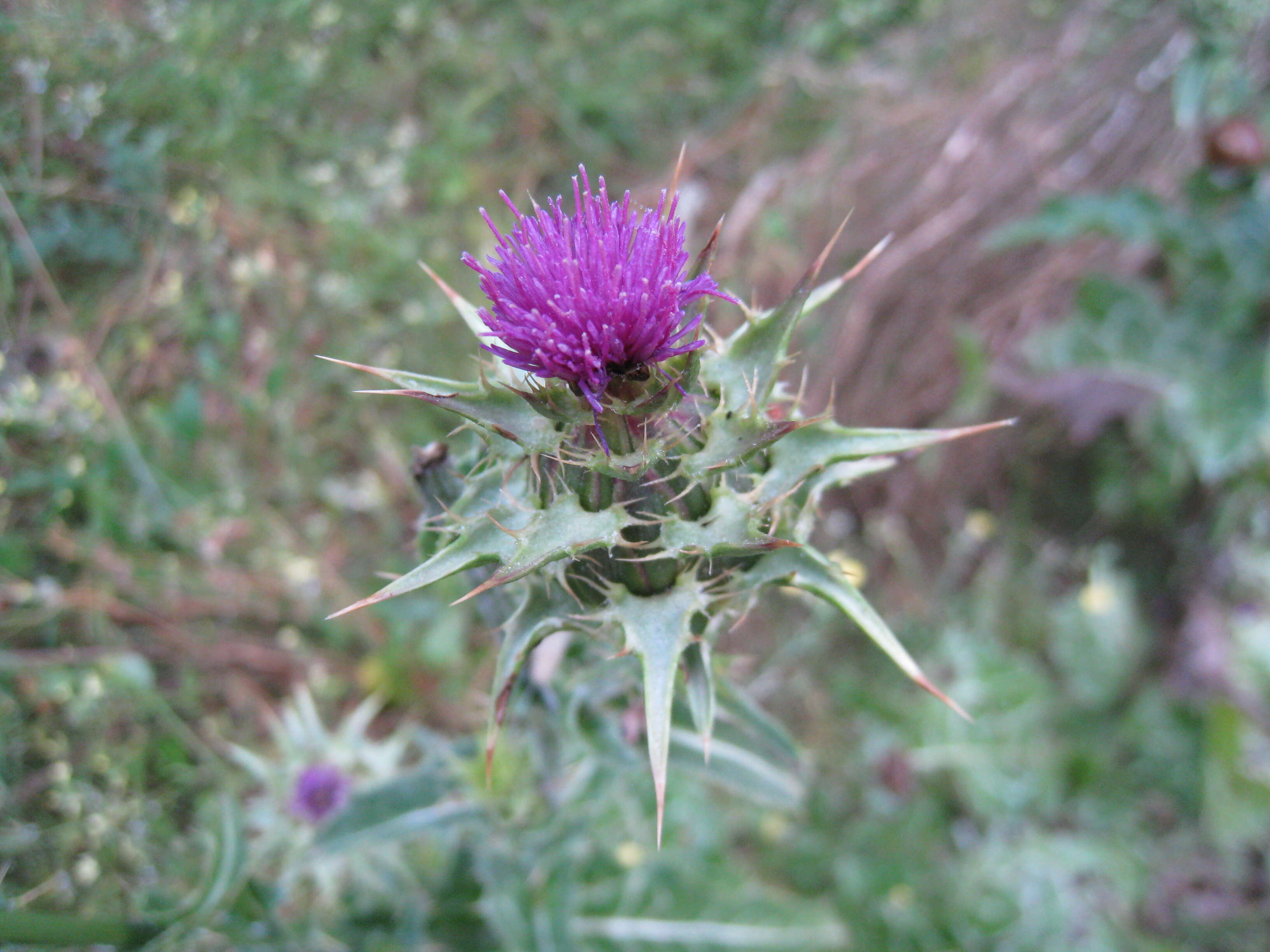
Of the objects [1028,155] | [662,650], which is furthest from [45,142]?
[1028,155]

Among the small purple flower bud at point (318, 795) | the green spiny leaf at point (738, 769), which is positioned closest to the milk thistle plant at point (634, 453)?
the green spiny leaf at point (738, 769)

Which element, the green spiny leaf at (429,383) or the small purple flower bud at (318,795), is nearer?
the green spiny leaf at (429,383)

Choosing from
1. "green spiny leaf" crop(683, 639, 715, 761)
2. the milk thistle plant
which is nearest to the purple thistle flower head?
the milk thistle plant

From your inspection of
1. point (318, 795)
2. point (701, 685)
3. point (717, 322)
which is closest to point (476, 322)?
point (701, 685)

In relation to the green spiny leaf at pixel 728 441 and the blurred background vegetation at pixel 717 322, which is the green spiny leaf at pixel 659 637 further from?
the blurred background vegetation at pixel 717 322

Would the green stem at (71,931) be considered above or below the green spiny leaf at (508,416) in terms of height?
below

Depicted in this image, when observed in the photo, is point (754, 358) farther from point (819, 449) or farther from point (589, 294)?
point (589, 294)

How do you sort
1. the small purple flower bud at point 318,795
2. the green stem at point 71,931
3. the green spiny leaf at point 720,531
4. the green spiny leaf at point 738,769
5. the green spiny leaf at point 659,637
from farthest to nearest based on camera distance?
the small purple flower bud at point 318,795 → the green spiny leaf at point 738,769 → the green stem at point 71,931 → the green spiny leaf at point 720,531 → the green spiny leaf at point 659,637

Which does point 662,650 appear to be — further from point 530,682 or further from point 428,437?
point 428,437
